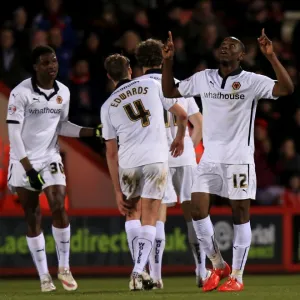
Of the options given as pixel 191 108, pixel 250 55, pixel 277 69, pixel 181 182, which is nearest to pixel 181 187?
pixel 181 182

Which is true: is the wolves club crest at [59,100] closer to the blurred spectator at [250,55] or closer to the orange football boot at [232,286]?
the orange football boot at [232,286]


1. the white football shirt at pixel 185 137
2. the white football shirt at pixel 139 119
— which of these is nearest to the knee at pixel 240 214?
the white football shirt at pixel 139 119

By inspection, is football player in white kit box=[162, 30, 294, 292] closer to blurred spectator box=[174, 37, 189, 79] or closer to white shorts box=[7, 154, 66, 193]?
white shorts box=[7, 154, 66, 193]

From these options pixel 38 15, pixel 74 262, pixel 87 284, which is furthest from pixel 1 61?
pixel 87 284

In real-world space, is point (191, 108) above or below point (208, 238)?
above

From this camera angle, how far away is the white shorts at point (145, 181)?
10109 millimetres

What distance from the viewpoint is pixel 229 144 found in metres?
9.84

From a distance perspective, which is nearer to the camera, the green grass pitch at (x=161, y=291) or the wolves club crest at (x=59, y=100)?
the green grass pitch at (x=161, y=291)

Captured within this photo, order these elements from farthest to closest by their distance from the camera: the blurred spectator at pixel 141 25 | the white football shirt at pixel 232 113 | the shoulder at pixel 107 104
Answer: the blurred spectator at pixel 141 25
the shoulder at pixel 107 104
the white football shirt at pixel 232 113

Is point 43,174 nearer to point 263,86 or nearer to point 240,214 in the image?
point 240,214

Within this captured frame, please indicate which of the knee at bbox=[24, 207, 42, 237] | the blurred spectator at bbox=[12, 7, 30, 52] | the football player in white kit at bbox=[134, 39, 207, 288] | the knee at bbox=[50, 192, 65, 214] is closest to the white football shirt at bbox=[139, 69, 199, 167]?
the football player in white kit at bbox=[134, 39, 207, 288]

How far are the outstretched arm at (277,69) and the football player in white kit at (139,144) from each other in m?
1.06

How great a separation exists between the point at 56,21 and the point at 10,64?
113 centimetres

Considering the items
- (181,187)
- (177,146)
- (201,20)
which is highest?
(201,20)
